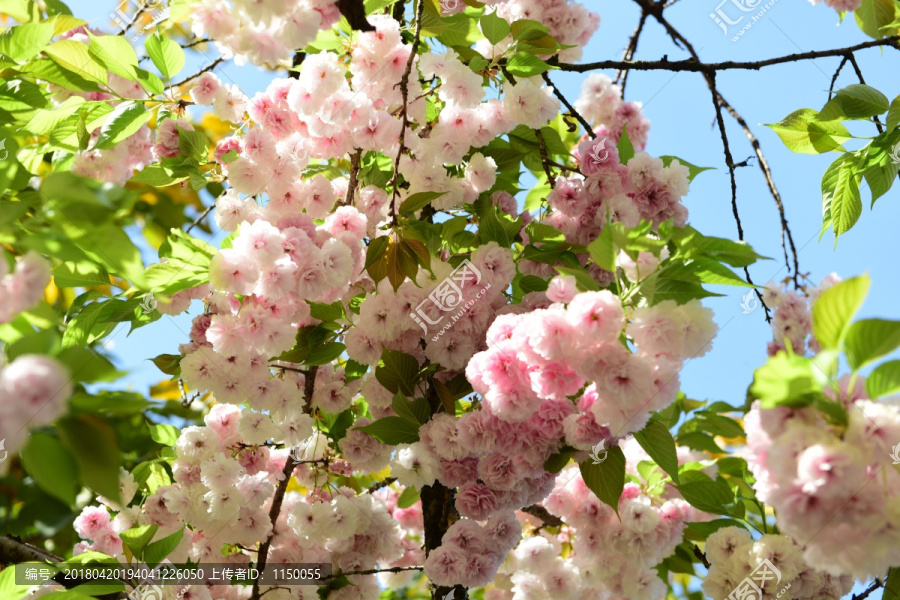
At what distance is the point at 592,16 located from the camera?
185 centimetres

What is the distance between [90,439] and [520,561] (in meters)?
1.47

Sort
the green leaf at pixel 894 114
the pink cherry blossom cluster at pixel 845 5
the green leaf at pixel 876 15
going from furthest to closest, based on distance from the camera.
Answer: the pink cherry blossom cluster at pixel 845 5 → the green leaf at pixel 876 15 → the green leaf at pixel 894 114

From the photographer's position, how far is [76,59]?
4.95 ft

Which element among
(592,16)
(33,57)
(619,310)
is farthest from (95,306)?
(592,16)

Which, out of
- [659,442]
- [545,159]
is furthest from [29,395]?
[545,159]

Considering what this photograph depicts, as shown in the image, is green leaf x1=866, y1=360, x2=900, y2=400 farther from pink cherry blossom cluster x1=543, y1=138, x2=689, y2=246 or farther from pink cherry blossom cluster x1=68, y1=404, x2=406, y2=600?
pink cherry blossom cluster x1=68, y1=404, x2=406, y2=600

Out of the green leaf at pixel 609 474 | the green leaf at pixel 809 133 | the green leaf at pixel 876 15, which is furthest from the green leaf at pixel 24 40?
the green leaf at pixel 876 15

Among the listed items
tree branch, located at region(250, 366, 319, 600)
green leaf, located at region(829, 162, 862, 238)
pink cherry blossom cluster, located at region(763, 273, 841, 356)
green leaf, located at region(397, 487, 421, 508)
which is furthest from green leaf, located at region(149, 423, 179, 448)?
green leaf, located at region(829, 162, 862, 238)

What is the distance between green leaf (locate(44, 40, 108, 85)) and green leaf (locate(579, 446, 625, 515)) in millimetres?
1318

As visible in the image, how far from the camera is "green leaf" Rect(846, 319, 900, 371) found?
68cm

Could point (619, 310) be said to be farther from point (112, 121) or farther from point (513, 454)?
point (112, 121)

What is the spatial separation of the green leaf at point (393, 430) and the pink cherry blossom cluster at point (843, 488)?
2.68ft

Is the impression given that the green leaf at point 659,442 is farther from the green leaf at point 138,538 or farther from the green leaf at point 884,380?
the green leaf at point 138,538

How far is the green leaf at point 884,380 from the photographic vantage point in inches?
28.2
